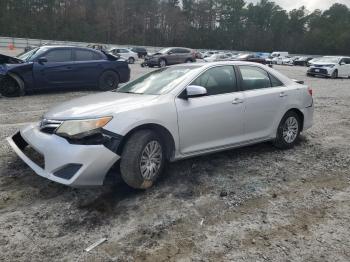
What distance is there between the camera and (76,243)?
322 cm

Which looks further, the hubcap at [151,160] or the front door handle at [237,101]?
the front door handle at [237,101]

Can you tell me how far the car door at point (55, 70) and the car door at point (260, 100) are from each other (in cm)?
724

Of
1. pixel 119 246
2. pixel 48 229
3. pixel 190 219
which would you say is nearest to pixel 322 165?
pixel 190 219

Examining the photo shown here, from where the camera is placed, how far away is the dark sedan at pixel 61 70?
10586mm

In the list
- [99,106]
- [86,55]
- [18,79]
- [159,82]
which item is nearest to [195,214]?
[99,106]

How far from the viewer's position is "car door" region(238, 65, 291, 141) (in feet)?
17.3

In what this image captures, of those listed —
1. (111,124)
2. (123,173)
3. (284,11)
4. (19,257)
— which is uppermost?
(284,11)

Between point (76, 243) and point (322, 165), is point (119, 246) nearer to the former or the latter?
point (76, 243)

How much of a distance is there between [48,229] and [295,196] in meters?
2.69

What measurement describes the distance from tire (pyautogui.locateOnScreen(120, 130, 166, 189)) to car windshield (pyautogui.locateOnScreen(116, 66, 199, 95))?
29.1 inches

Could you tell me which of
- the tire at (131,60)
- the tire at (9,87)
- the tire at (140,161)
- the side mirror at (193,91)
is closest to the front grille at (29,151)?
the tire at (140,161)

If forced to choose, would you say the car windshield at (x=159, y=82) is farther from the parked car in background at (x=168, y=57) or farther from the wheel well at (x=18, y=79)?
the parked car in background at (x=168, y=57)

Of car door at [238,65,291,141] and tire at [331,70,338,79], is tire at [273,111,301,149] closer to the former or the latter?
car door at [238,65,291,141]

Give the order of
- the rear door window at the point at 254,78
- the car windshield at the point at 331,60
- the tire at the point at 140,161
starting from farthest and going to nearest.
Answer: the car windshield at the point at 331,60, the rear door window at the point at 254,78, the tire at the point at 140,161
